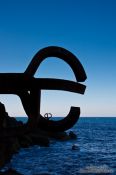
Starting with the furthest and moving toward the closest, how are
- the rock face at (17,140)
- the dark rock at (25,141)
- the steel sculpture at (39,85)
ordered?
the dark rock at (25,141) < the rock face at (17,140) < the steel sculpture at (39,85)

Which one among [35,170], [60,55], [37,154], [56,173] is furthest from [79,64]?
[37,154]

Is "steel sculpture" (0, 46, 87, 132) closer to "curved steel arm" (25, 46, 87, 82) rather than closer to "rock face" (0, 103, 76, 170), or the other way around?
"curved steel arm" (25, 46, 87, 82)

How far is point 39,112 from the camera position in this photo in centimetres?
330

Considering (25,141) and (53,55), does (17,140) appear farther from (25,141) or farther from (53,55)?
(53,55)

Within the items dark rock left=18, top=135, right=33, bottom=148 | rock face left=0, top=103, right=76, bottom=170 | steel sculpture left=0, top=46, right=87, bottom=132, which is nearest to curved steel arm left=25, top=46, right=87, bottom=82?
steel sculpture left=0, top=46, right=87, bottom=132

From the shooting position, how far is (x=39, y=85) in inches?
126

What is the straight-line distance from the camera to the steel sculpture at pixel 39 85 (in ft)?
10.3

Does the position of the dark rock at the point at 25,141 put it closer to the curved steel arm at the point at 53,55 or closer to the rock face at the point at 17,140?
the rock face at the point at 17,140

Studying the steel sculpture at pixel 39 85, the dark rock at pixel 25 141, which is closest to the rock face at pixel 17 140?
the dark rock at pixel 25 141

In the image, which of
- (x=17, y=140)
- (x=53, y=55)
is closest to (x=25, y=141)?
(x=17, y=140)

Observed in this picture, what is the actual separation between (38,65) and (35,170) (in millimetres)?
49904

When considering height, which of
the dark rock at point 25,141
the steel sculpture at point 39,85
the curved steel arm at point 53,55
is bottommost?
the dark rock at point 25,141

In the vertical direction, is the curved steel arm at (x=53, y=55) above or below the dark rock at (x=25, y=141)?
above

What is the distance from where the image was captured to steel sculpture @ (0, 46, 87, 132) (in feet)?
10.3
